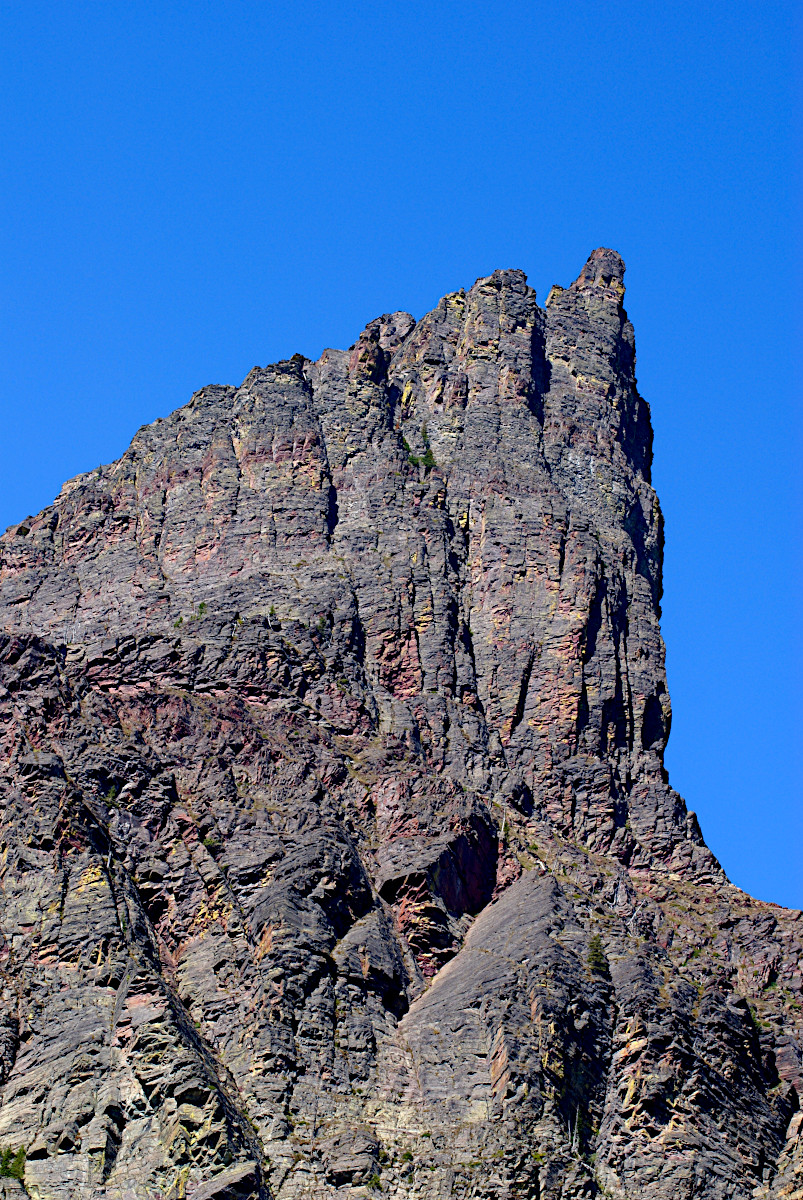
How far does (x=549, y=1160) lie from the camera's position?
252 ft

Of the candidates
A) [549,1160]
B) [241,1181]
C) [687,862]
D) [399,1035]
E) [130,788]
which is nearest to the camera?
[241,1181]

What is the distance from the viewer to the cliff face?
77438mm

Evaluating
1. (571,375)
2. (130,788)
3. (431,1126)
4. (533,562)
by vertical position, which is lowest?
(431,1126)

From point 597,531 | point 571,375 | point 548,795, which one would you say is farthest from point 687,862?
point 571,375

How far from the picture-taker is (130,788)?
9169 cm

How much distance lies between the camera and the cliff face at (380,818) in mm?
77438

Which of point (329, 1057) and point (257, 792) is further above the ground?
point (257, 792)

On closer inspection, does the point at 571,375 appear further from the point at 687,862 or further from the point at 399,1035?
the point at 399,1035

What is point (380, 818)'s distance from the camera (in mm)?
94562

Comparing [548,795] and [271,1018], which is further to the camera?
[548,795]

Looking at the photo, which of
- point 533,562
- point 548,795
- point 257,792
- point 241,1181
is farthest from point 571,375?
point 241,1181

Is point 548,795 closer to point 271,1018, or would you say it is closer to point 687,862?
point 687,862

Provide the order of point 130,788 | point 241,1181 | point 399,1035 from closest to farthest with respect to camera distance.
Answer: point 241,1181
point 399,1035
point 130,788

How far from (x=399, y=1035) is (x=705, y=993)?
14261mm
